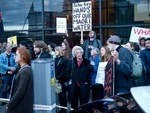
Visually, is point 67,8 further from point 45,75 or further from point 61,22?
point 45,75

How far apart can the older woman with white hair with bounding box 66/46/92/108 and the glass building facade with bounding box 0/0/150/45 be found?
4.55 m

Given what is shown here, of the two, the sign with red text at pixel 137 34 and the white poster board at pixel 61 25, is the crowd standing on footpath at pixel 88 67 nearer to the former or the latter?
the sign with red text at pixel 137 34

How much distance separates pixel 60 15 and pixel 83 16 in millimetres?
2947

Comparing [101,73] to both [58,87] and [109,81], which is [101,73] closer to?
[58,87]

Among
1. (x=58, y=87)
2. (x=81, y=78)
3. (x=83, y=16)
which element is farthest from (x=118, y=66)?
(x=83, y=16)

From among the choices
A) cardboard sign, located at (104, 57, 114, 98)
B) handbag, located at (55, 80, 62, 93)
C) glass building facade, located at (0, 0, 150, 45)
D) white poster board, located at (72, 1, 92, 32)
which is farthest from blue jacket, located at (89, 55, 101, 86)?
glass building facade, located at (0, 0, 150, 45)

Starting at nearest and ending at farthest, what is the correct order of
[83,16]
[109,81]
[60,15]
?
[109,81] < [83,16] < [60,15]

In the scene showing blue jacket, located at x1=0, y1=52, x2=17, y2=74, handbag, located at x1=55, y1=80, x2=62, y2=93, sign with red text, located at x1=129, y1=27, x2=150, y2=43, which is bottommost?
handbag, located at x1=55, y1=80, x2=62, y2=93


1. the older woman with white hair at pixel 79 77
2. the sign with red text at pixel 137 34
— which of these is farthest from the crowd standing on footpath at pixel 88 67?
the sign with red text at pixel 137 34

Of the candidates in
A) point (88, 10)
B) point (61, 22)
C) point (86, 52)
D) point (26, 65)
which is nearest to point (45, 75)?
point (26, 65)

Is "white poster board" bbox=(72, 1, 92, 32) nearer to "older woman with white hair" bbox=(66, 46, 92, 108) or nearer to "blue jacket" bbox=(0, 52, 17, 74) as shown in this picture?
"blue jacket" bbox=(0, 52, 17, 74)

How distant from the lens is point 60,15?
13555mm

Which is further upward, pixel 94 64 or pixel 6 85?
pixel 94 64

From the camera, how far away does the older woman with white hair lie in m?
7.97
